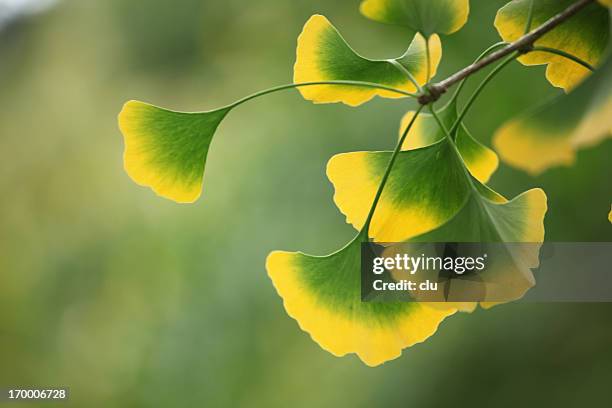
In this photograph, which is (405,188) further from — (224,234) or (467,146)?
(224,234)

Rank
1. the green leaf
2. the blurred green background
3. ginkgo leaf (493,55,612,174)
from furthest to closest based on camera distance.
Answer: the blurred green background < the green leaf < ginkgo leaf (493,55,612,174)

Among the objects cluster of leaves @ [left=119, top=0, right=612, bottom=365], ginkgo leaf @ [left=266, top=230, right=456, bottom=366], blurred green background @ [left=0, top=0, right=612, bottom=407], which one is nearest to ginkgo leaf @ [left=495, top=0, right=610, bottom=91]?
cluster of leaves @ [left=119, top=0, right=612, bottom=365]

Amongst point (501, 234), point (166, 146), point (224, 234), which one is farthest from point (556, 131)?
point (224, 234)

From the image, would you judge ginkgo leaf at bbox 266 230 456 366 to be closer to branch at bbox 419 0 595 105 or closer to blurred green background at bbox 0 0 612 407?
branch at bbox 419 0 595 105

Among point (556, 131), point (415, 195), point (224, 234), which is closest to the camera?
point (556, 131)

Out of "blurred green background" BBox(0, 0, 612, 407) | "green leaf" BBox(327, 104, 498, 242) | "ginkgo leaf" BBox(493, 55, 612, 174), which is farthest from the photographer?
"blurred green background" BBox(0, 0, 612, 407)

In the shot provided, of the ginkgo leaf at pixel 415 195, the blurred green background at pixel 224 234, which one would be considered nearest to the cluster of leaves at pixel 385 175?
the ginkgo leaf at pixel 415 195

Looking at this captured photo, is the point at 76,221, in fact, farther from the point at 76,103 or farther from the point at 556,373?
the point at 556,373
